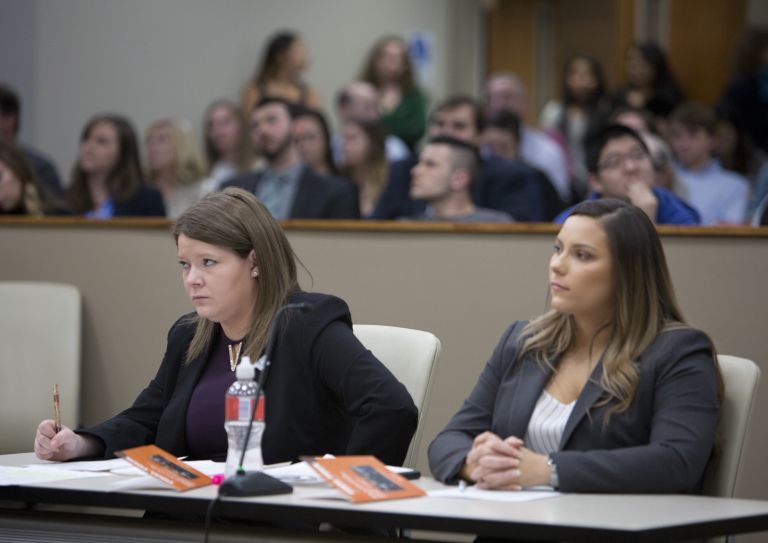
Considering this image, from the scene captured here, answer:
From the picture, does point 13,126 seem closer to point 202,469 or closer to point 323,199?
point 323,199

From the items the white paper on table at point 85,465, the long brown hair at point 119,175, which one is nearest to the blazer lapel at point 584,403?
the white paper on table at point 85,465

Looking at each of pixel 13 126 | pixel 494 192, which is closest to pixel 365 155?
pixel 494 192

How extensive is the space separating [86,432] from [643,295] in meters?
1.34

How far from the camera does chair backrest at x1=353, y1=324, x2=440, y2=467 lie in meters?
3.11

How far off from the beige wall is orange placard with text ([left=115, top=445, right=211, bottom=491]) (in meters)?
5.53

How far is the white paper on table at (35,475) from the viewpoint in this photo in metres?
2.61

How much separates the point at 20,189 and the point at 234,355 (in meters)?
2.57

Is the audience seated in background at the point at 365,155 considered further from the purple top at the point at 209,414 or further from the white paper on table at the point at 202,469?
the white paper on table at the point at 202,469

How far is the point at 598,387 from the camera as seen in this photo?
107 inches

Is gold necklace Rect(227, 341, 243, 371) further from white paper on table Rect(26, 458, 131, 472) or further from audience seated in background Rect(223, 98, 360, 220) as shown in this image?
audience seated in background Rect(223, 98, 360, 220)

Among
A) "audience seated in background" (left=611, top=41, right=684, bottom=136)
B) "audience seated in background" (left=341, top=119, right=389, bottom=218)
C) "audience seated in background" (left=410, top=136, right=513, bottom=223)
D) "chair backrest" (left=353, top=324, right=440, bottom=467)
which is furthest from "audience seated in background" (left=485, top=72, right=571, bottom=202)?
"chair backrest" (left=353, top=324, right=440, bottom=467)

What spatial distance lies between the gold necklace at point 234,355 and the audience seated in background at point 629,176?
1.79 m

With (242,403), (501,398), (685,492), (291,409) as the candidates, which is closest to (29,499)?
(242,403)

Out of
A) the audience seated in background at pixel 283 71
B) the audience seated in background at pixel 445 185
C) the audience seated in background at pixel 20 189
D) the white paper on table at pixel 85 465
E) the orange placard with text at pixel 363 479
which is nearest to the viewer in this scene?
the orange placard with text at pixel 363 479
